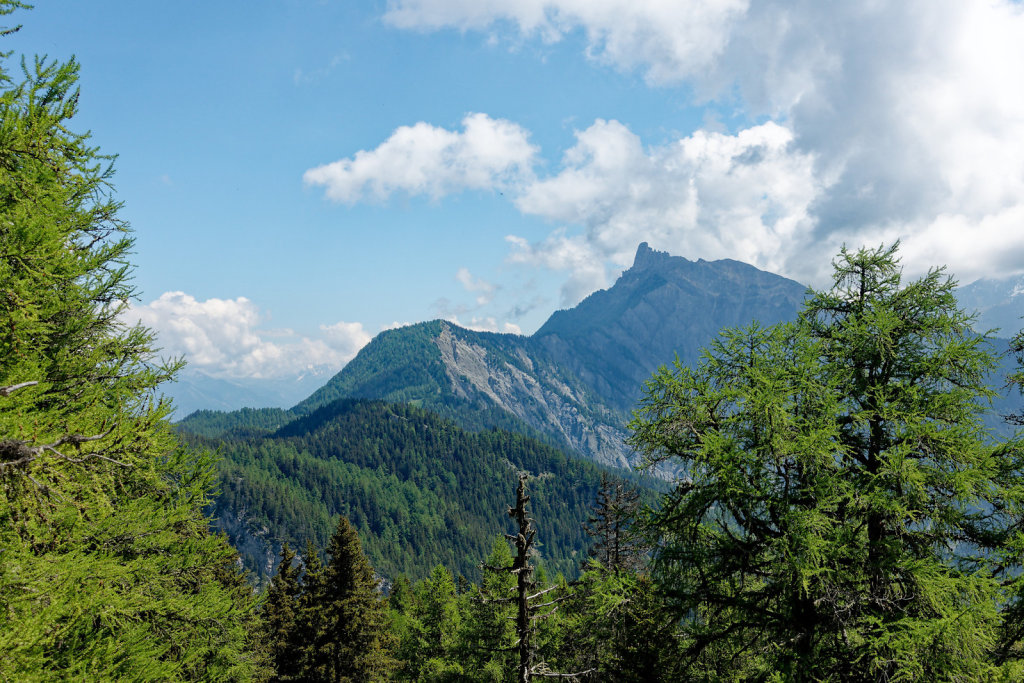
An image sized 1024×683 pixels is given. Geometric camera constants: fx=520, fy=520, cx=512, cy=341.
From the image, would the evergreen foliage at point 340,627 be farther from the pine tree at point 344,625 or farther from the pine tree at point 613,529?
the pine tree at point 613,529

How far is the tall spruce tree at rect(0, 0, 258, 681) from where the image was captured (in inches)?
236

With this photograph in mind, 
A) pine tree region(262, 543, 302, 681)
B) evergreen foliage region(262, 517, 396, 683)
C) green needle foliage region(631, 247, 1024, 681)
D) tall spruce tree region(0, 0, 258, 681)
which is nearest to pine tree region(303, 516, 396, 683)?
evergreen foliage region(262, 517, 396, 683)

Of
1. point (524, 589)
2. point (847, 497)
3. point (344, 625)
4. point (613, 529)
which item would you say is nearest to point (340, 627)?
point (344, 625)

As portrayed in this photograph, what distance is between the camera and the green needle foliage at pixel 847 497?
874 cm

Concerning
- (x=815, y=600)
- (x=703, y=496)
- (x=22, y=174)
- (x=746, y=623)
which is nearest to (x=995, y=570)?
(x=815, y=600)

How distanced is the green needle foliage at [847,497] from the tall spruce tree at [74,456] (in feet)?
30.2

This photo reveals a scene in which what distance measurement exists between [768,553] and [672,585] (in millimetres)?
1981

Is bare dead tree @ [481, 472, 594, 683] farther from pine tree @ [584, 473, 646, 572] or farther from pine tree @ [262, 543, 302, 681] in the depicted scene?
pine tree @ [262, 543, 302, 681]

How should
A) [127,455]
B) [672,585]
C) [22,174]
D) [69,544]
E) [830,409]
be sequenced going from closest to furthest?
1. [127,455]
2. [22,174]
3. [69,544]
4. [830,409]
5. [672,585]

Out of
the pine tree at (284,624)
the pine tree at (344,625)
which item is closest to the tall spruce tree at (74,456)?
the pine tree at (344,625)

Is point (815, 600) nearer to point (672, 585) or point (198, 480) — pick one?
point (672, 585)

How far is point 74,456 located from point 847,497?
11.7 m

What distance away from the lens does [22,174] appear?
7.45m

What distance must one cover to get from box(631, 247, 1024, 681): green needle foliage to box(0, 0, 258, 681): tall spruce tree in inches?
362
